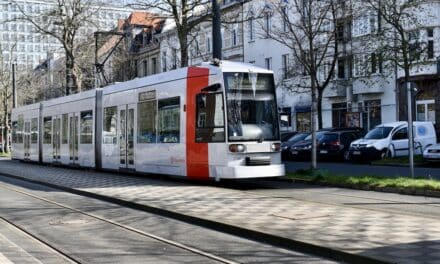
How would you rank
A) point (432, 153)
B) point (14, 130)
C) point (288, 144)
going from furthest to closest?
point (14, 130) → point (288, 144) → point (432, 153)

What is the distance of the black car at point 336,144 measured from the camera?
103 feet

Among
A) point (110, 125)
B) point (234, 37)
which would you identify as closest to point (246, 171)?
point (110, 125)

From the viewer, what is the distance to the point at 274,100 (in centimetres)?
1738

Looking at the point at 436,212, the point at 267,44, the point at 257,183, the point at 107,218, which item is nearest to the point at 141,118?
the point at 257,183

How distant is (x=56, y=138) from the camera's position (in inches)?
1170

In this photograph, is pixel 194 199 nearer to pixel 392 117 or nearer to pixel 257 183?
pixel 257 183

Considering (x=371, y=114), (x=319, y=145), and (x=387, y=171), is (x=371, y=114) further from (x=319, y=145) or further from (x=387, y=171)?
(x=387, y=171)

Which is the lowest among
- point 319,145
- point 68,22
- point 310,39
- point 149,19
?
point 319,145

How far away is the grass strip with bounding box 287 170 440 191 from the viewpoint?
1460 cm

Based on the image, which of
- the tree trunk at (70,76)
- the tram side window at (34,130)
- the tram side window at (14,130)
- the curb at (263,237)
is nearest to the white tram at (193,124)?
the curb at (263,237)

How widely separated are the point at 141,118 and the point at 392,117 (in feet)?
76.6

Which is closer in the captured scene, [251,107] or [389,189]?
[389,189]

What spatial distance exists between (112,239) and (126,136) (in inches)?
499

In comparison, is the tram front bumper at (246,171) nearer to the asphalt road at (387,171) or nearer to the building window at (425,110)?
the asphalt road at (387,171)
